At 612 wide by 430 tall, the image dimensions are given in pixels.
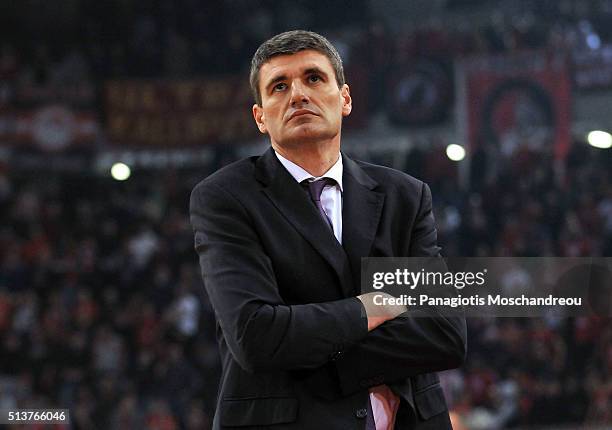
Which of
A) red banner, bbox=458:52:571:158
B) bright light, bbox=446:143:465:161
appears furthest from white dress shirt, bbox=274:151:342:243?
bright light, bbox=446:143:465:161

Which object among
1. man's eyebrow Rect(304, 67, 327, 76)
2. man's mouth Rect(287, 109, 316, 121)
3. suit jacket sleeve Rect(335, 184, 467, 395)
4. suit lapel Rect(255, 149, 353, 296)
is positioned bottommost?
suit jacket sleeve Rect(335, 184, 467, 395)

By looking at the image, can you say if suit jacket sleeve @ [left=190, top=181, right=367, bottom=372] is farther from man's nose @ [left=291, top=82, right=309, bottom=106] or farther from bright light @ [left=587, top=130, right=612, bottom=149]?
bright light @ [left=587, top=130, right=612, bottom=149]

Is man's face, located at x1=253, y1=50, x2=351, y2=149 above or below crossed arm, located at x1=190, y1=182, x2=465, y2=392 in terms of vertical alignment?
above

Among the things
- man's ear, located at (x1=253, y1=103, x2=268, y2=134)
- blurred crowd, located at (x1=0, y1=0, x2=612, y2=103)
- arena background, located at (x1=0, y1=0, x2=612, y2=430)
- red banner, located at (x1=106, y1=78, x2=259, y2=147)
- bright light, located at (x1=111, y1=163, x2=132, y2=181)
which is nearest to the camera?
man's ear, located at (x1=253, y1=103, x2=268, y2=134)

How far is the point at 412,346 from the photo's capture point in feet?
6.32

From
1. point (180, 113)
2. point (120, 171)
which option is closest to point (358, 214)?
point (180, 113)

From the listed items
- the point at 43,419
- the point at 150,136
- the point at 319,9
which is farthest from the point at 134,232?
the point at 43,419

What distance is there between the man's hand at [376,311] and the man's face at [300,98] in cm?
33

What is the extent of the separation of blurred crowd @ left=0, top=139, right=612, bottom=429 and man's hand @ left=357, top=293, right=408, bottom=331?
23.9 ft

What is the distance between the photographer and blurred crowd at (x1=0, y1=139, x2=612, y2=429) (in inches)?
379

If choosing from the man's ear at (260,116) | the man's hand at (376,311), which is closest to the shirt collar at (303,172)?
the man's ear at (260,116)

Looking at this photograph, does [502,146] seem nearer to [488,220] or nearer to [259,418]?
[488,220]

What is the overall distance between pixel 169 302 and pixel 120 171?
10.2 ft

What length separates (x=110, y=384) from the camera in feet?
33.4
